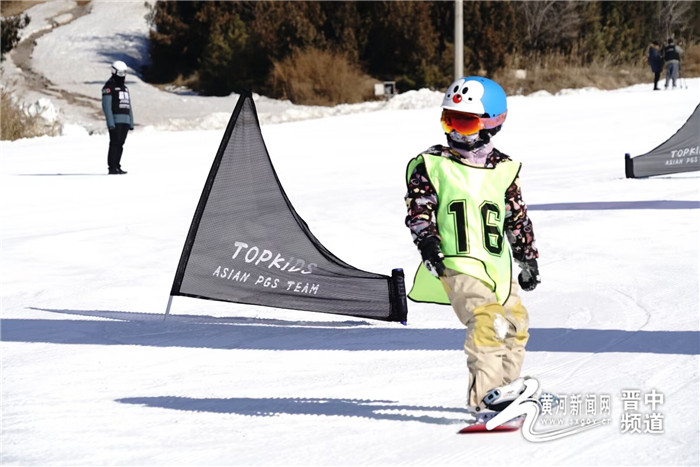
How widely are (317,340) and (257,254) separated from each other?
0.74 m

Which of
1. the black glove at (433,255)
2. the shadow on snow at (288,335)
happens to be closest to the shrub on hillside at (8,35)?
the shadow on snow at (288,335)

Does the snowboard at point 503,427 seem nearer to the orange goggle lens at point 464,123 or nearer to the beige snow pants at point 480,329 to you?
the beige snow pants at point 480,329

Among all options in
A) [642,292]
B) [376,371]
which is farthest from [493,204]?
[642,292]

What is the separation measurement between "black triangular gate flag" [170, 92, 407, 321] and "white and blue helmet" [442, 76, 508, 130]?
8.21ft

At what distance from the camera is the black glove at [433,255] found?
173 inches

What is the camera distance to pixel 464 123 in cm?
457

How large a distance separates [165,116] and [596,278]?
2631 cm

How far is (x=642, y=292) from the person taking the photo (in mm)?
7812

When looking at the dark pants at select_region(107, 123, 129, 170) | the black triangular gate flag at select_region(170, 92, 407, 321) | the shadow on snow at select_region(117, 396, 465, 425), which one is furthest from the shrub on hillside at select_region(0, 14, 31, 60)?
the shadow on snow at select_region(117, 396, 465, 425)

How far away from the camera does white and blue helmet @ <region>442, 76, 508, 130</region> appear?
4559mm

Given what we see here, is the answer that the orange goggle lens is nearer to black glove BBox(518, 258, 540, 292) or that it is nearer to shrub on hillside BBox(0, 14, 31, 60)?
black glove BBox(518, 258, 540, 292)

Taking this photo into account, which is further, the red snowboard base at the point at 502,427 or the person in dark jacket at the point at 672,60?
the person in dark jacket at the point at 672,60

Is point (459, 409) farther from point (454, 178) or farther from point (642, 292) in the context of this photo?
point (642, 292)

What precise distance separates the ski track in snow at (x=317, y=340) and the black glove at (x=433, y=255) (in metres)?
0.73
